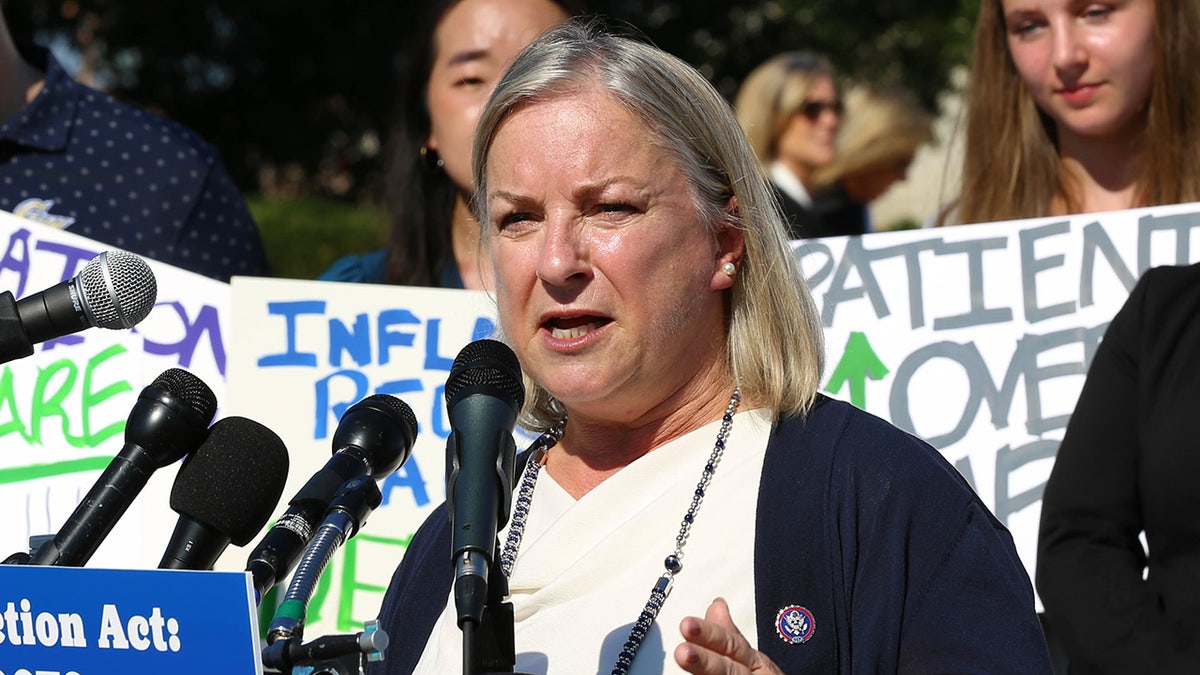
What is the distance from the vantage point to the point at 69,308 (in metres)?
2.02

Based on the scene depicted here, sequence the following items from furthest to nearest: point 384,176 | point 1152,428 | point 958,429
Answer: point 384,176, point 958,429, point 1152,428

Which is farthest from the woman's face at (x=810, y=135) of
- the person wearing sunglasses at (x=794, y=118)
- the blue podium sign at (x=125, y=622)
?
the blue podium sign at (x=125, y=622)

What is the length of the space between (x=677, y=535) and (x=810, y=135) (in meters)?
5.12

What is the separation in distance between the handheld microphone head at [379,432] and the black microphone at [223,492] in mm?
110

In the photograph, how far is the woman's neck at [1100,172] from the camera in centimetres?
381

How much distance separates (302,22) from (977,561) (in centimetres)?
1380

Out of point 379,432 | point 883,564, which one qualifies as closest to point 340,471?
point 379,432

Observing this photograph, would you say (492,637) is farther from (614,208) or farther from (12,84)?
(12,84)

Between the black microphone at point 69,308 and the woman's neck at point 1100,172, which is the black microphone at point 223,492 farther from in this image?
the woman's neck at point 1100,172

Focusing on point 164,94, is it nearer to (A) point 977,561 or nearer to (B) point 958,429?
(B) point 958,429

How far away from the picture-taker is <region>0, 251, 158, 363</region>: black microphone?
2.02 m

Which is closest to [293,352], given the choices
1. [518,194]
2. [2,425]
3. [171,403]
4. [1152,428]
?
[2,425]

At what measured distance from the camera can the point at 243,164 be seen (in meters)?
15.9

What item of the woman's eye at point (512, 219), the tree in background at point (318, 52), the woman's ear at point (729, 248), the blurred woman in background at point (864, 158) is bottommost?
the woman's ear at point (729, 248)
